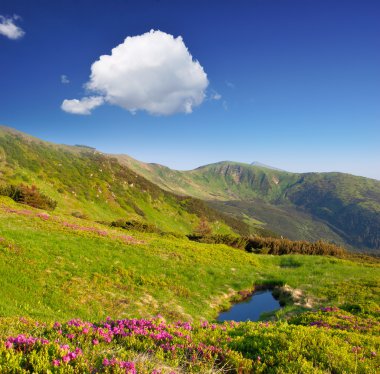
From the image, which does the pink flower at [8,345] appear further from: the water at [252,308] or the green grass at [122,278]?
the water at [252,308]

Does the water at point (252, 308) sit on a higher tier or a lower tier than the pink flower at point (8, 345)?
lower

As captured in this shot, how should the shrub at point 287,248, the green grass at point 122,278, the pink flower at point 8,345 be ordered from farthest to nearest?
the shrub at point 287,248, the green grass at point 122,278, the pink flower at point 8,345

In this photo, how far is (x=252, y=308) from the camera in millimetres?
21281

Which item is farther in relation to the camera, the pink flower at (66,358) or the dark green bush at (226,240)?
the dark green bush at (226,240)

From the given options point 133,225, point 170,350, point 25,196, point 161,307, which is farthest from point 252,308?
point 25,196

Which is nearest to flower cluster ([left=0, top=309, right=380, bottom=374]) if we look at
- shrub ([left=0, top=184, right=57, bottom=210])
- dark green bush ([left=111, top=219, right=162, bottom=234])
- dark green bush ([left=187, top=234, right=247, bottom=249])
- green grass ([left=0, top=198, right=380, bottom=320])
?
green grass ([left=0, top=198, right=380, bottom=320])

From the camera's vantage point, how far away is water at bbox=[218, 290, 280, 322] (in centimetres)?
1947

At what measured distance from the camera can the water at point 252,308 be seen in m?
19.5

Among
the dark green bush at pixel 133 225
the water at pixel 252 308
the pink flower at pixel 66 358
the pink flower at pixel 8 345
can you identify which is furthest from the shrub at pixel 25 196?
the pink flower at pixel 66 358

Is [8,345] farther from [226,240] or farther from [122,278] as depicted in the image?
[226,240]

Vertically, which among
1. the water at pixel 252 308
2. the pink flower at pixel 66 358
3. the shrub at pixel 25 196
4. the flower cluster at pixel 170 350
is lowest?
the water at pixel 252 308

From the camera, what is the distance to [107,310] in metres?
16.0

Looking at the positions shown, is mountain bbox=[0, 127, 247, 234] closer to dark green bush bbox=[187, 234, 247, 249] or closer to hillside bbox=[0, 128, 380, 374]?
dark green bush bbox=[187, 234, 247, 249]

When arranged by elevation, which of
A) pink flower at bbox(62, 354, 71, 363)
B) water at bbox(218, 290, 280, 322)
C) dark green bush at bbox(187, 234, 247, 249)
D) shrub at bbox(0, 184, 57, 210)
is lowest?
water at bbox(218, 290, 280, 322)
